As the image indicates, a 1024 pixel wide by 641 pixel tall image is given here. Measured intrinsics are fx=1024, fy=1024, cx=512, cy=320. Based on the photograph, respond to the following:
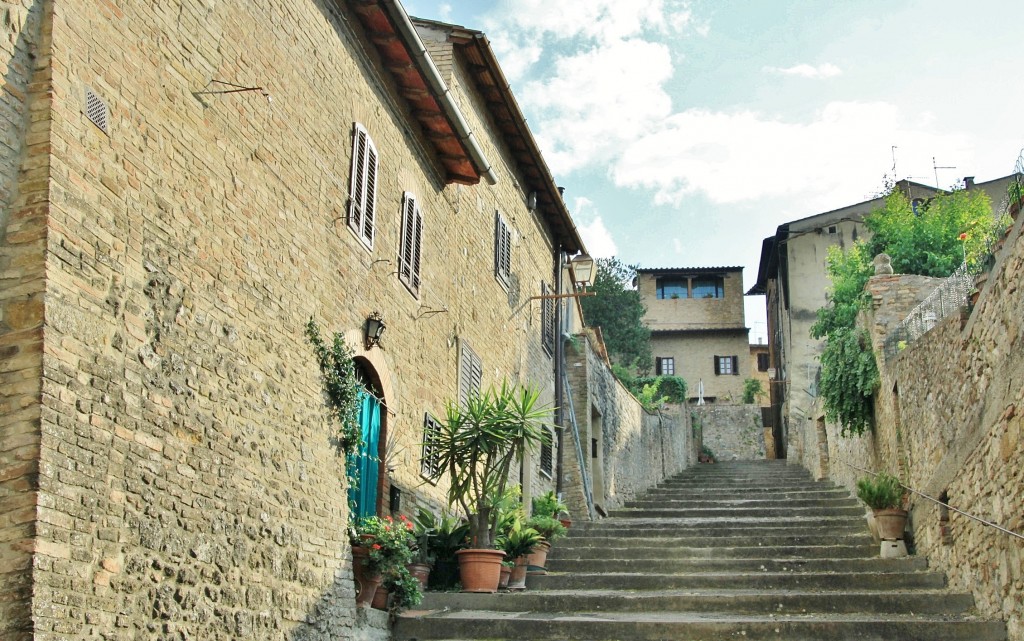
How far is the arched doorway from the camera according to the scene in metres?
9.59

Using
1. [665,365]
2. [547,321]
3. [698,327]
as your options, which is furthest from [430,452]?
[698,327]

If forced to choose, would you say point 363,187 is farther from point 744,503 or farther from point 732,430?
point 732,430

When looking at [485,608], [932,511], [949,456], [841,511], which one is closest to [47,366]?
[485,608]

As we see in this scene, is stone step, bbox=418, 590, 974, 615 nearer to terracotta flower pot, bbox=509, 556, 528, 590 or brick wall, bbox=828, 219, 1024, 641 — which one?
brick wall, bbox=828, 219, 1024, 641

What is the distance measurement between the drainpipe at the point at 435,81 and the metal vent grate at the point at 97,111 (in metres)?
4.21

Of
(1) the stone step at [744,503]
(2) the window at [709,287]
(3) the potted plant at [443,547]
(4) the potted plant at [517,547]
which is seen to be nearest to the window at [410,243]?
(3) the potted plant at [443,547]

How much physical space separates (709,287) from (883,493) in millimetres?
33289

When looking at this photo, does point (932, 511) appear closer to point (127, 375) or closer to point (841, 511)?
point (841, 511)

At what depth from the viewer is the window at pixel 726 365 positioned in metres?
43.7

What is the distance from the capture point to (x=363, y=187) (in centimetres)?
1016

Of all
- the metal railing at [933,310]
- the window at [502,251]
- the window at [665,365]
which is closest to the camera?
the metal railing at [933,310]

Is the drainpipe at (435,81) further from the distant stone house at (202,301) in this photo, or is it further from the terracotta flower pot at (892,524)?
the terracotta flower pot at (892,524)

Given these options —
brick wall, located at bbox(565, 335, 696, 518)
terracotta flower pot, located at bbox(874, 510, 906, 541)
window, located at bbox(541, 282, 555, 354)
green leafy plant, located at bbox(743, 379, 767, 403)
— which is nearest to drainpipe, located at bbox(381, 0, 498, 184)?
window, located at bbox(541, 282, 555, 354)

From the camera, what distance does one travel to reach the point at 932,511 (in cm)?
1066
